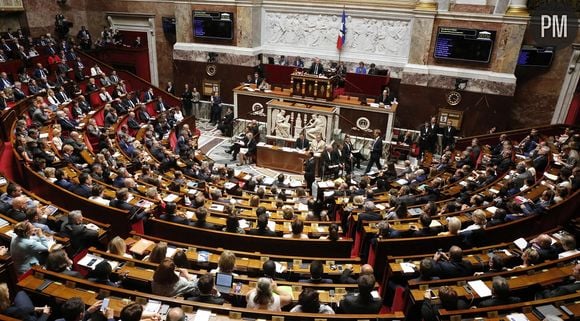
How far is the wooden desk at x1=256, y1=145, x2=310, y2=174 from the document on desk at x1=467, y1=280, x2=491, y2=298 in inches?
300

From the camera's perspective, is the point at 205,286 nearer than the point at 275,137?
Yes

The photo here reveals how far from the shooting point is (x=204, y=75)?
56.4 feet

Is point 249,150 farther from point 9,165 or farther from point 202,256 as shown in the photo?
point 202,256

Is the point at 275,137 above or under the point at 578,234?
under


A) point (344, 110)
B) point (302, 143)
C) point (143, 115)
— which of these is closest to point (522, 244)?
point (302, 143)

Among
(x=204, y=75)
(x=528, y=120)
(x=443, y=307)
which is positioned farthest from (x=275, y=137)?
(x=443, y=307)

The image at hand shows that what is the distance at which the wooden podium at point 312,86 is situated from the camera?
14.0 metres

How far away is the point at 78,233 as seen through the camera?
5250 millimetres

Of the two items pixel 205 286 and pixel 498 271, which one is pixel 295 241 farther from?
pixel 498 271

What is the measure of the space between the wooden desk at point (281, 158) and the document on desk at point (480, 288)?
25.0 ft

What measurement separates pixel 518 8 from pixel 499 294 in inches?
467

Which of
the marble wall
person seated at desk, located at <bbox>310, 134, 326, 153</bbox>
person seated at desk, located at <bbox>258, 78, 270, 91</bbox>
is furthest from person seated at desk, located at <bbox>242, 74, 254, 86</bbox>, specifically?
person seated at desk, located at <bbox>310, 134, 326, 153</bbox>

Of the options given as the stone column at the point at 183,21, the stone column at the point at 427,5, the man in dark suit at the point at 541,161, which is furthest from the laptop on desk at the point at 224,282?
the stone column at the point at 183,21

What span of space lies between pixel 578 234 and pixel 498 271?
2.05 meters
